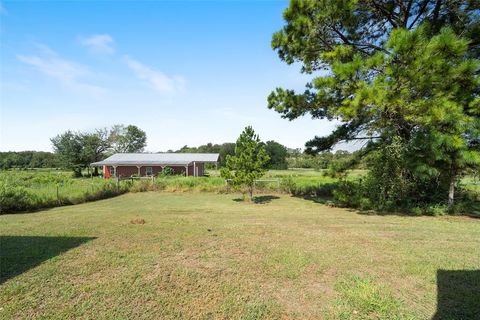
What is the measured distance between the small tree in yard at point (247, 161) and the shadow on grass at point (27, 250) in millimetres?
8828

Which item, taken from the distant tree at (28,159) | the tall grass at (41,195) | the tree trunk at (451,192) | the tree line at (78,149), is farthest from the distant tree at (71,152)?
the tree trunk at (451,192)

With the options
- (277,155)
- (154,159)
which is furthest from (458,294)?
(277,155)

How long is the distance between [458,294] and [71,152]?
46229mm

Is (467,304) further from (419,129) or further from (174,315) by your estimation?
(419,129)

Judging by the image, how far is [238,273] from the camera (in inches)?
154

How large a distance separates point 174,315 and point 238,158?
11244 mm

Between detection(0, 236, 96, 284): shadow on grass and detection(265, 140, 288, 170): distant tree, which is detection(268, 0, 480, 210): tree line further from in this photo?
detection(265, 140, 288, 170): distant tree

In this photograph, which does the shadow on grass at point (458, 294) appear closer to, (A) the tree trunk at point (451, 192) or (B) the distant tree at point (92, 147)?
(A) the tree trunk at point (451, 192)

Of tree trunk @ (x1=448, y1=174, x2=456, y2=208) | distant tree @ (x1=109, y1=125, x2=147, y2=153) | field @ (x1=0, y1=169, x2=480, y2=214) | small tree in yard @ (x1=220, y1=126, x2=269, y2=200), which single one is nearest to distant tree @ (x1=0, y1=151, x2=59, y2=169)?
distant tree @ (x1=109, y1=125, x2=147, y2=153)

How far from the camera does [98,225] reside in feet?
23.3

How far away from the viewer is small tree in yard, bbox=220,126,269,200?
13.9m

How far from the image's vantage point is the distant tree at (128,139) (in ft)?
184

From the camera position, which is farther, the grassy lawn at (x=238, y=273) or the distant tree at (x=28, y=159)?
the distant tree at (x=28, y=159)

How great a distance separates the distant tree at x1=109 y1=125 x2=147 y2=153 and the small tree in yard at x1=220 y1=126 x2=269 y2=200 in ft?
148
